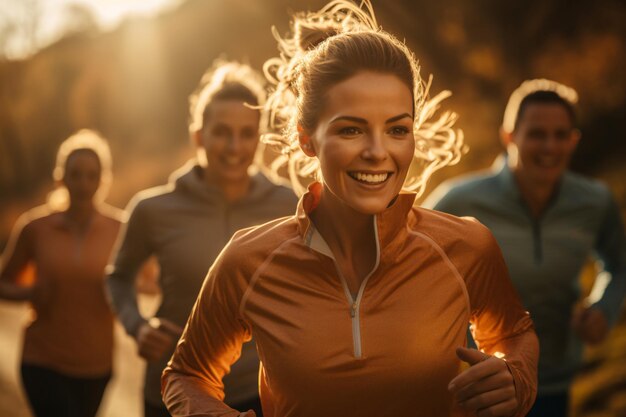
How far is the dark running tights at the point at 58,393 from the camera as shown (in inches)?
235

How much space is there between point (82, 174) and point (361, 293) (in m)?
4.30

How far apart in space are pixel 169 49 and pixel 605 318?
33.2 metres

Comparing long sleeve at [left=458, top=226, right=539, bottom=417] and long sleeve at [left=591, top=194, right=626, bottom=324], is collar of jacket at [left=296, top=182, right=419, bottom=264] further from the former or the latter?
long sleeve at [left=591, top=194, right=626, bottom=324]

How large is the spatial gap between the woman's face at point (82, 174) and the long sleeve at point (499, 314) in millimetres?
4316

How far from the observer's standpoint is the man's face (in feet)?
16.7

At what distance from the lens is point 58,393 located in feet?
19.6

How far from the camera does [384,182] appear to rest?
263cm

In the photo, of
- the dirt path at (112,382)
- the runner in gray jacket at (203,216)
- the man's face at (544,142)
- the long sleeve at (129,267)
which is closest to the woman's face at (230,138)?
the runner in gray jacket at (203,216)

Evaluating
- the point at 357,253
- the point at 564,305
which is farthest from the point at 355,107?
the point at 564,305

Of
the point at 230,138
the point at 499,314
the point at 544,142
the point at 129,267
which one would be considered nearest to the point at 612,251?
the point at 544,142

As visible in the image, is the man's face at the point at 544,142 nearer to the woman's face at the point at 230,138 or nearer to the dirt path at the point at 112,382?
the woman's face at the point at 230,138

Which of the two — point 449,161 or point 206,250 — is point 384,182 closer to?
point 449,161

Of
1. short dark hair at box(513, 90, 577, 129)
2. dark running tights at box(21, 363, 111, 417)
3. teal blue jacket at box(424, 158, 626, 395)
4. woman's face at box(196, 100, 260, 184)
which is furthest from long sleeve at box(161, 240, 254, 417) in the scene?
dark running tights at box(21, 363, 111, 417)

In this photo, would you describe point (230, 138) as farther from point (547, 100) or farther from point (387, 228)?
point (387, 228)
